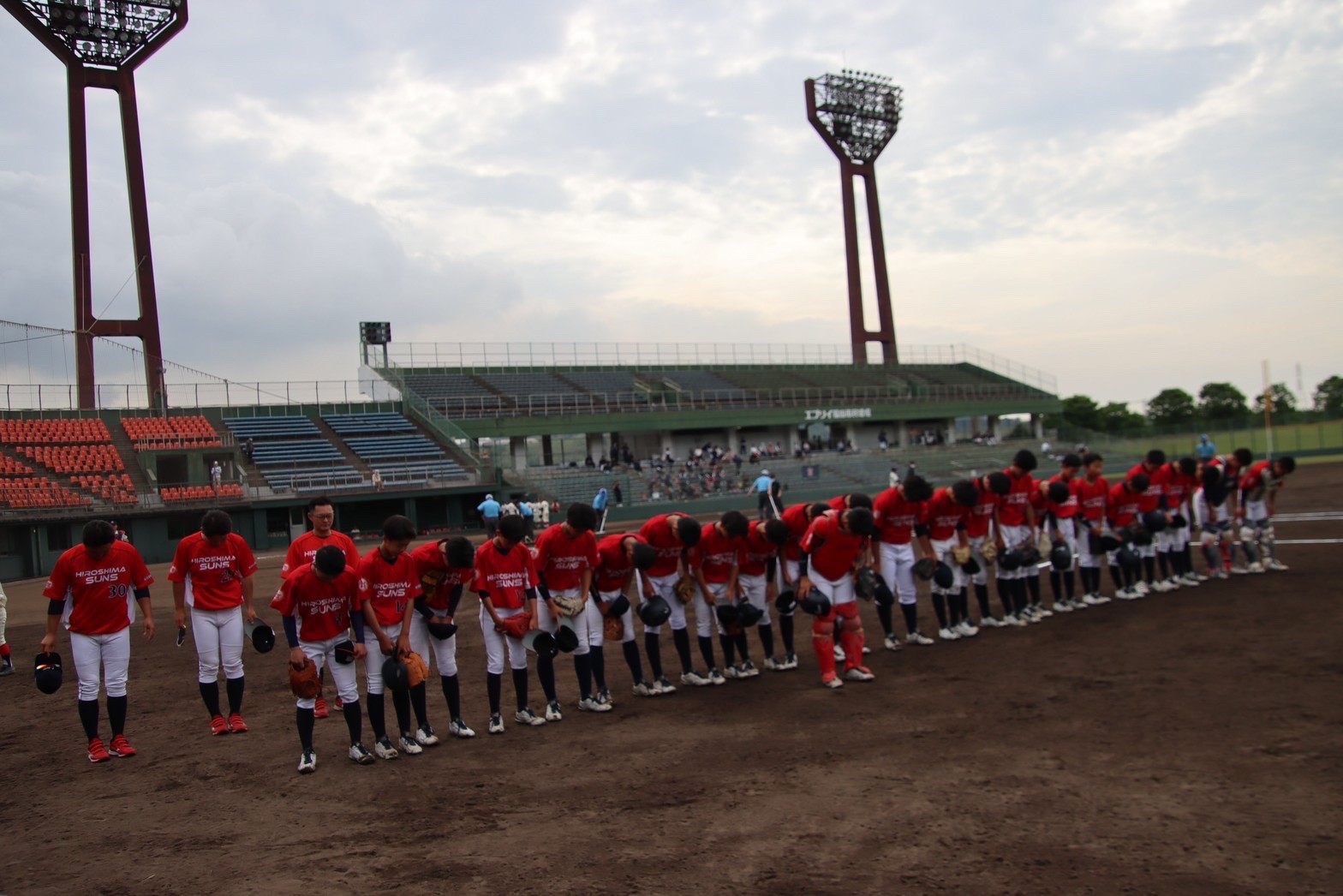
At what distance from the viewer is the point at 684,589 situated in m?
8.73

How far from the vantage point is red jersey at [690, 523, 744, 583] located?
8938 mm

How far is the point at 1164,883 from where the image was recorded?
4.31m

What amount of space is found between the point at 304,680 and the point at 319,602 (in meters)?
0.58

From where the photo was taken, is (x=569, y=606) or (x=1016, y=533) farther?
(x=1016, y=533)

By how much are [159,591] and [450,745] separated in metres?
15.7

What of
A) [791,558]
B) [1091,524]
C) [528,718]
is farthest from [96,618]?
[1091,524]

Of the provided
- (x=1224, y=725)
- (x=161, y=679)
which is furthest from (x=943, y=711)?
(x=161, y=679)

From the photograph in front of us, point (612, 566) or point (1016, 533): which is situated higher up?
point (612, 566)

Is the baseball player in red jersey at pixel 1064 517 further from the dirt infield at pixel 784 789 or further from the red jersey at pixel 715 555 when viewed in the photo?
the red jersey at pixel 715 555

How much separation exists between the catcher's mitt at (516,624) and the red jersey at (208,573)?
221cm

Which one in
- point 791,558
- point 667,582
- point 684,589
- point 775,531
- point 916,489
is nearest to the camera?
point 775,531

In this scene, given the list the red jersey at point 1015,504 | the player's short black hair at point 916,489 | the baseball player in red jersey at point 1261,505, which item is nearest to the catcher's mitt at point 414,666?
the player's short black hair at point 916,489

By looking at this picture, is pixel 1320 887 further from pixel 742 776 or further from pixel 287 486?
pixel 287 486

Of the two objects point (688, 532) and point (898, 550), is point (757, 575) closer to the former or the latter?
point (688, 532)
